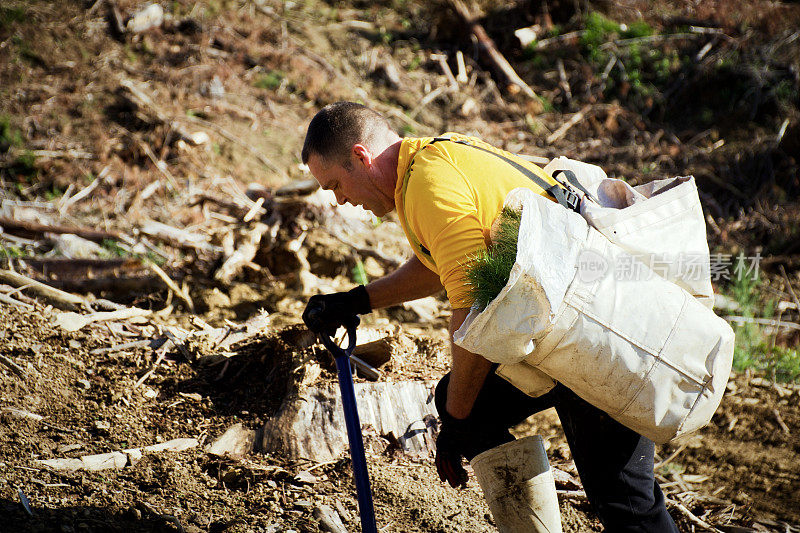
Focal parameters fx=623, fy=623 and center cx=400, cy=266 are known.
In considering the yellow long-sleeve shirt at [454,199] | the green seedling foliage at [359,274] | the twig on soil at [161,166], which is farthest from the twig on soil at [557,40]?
the yellow long-sleeve shirt at [454,199]

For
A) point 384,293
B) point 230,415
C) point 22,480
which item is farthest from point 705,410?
point 22,480

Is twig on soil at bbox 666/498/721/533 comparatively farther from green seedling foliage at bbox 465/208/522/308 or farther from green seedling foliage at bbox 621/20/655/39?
green seedling foliage at bbox 621/20/655/39

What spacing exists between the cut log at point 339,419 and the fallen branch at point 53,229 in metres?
3.16

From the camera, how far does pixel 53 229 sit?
5441 mm

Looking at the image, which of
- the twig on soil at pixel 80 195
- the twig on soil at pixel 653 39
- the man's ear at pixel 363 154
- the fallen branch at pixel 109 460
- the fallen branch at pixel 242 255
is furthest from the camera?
the twig on soil at pixel 653 39

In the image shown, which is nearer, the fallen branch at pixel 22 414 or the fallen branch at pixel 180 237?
the fallen branch at pixel 22 414

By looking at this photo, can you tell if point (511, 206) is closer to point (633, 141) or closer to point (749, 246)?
point (749, 246)

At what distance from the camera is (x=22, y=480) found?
8.57ft

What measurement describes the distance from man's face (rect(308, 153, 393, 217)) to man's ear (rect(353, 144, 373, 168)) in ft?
0.04

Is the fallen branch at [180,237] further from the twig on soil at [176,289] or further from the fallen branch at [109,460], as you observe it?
the fallen branch at [109,460]

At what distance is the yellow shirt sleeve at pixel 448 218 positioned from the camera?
2041mm

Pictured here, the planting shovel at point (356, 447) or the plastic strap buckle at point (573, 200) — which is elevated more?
the plastic strap buckle at point (573, 200)

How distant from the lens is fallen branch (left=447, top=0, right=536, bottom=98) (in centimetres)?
910

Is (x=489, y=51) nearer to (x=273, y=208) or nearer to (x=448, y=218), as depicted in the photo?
(x=273, y=208)
